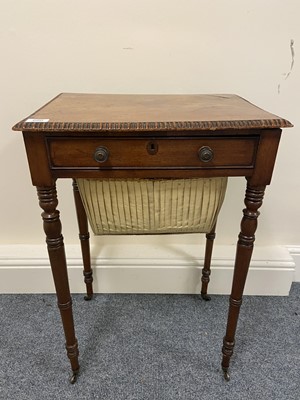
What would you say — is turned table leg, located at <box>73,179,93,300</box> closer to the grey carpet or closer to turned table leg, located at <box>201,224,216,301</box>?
the grey carpet

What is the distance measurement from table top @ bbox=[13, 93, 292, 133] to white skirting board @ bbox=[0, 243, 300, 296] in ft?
1.99

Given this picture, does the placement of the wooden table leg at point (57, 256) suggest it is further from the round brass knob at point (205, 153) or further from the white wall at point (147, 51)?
the white wall at point (147, 51)

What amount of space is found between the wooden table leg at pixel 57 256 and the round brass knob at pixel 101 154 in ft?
0.43

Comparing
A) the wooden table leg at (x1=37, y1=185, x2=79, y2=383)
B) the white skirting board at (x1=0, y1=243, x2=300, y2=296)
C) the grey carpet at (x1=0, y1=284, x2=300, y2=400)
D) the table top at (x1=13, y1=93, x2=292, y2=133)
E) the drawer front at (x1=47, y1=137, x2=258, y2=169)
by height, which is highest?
the table top at (x1=13, y1=93, x2=292, y2=133)

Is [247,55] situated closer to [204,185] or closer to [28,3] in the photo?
[204,185]

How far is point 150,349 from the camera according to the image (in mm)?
1093

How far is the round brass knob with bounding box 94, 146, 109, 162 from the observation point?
2.35 ft

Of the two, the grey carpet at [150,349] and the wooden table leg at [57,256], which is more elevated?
the wooden table leg at [57,256]

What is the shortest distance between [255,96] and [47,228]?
781 mm

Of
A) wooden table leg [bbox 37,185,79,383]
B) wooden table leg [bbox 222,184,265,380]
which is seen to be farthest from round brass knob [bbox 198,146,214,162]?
wooden table leg [bbox 37,185,79,383]

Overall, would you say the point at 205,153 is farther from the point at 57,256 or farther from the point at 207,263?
the point at 207,263

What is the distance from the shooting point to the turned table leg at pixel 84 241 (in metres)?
1.12

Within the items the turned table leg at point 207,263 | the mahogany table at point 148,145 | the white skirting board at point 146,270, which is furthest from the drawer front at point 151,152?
the white skirting board at point 146,270

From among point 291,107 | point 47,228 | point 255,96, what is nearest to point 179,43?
point 255,96
